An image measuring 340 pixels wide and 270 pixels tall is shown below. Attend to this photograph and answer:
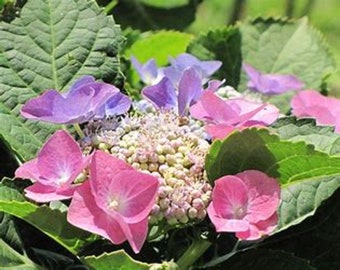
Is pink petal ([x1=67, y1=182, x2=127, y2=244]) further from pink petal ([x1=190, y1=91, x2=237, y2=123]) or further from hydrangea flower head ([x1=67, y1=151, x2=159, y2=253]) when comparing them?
pink petal ([x1=190, y1=91, x2=237, y2=123])

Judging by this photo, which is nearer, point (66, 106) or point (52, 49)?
point (66, 106)

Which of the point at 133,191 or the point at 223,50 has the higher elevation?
the point at 133,191

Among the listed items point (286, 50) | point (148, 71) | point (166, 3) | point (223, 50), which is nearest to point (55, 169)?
point (148, 71)

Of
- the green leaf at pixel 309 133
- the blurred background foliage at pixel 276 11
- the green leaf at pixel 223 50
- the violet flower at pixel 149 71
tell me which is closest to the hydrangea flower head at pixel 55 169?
the green leaf at pixel 309 133

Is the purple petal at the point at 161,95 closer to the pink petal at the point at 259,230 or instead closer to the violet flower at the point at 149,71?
the pink petal at the point at 259,230

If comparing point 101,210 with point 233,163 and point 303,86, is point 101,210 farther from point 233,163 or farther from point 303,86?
point 303,86

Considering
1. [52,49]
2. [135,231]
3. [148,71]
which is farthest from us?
[148,71]

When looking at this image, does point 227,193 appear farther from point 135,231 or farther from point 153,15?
point 153,15

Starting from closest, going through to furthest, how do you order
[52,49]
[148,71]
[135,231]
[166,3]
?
[135,231], [52,49], [148,71], [166,3]

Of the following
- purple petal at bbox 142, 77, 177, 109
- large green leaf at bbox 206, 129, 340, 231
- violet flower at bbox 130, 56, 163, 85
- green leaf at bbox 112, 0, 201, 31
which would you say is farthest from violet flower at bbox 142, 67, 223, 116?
green leaf at bbox 112, 0, 201, 31
